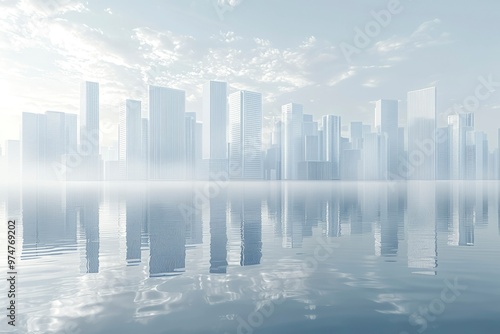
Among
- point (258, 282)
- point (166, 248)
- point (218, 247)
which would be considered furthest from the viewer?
point (218, 247)

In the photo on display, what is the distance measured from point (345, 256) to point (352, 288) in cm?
1145

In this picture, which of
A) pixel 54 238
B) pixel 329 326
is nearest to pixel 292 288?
pixel 329 326

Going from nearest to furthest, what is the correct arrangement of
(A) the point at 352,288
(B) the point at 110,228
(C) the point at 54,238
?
(A) the point at 352,288, (C) the point at 54,238, (B) the point at 110,228

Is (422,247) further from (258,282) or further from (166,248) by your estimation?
(166,248)

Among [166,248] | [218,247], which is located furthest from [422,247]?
[166,248]

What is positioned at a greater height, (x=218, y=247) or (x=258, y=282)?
(x=258, y=282)

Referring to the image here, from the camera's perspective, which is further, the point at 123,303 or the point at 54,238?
the point at 54,238

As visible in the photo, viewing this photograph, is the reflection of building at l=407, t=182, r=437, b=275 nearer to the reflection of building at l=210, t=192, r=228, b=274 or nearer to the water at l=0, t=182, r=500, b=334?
the water at l=0, t=182, r=500, b=334

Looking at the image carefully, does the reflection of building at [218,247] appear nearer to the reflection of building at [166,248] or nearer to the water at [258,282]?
the water at [258,282]

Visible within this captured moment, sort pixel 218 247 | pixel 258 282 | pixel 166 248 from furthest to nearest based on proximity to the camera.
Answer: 1. pixel 218 247
2. pixel 166 248
3. pixel 258 282

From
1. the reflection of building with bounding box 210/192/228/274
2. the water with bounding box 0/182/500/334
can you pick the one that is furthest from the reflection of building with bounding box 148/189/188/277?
the reflection of building with bounding box 210/192/228/274

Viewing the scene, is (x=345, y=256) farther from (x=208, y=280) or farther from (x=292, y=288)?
(x=208, y=280)

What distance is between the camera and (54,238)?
49.7m

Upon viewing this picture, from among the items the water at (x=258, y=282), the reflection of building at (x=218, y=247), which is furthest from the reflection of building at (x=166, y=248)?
the reflection of building at (x=218, y=247)
